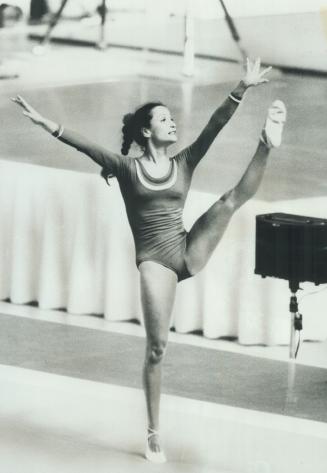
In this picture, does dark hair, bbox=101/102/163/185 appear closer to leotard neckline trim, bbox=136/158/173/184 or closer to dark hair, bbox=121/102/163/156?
dark hair, bbox=121/102/163/156

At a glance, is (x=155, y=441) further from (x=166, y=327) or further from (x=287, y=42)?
(x=287, y=42)

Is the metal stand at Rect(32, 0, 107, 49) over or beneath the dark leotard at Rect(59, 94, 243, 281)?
over

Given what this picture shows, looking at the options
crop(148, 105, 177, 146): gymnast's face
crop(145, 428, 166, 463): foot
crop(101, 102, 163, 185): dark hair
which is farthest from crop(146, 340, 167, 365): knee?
crop(148, 105, 177, 146): gymnast's face

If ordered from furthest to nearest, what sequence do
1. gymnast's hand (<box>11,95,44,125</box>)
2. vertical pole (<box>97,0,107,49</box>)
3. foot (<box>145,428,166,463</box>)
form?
vertical pole (<box>97,0,107,49</box>)
gymnast's hand (<box>11,95,44,125</box>)
foot (<box>145,428,166,463</box>)

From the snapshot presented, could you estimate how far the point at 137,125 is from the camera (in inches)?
183

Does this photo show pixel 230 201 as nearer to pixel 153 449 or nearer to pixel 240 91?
pixel 240 91

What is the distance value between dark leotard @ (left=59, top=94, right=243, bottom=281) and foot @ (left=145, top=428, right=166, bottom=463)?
745 millimetres

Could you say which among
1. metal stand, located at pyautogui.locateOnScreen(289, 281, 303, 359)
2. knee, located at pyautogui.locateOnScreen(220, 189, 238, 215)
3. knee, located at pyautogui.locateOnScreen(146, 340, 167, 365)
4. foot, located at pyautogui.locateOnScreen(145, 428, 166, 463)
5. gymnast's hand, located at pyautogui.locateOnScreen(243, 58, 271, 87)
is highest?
gymnast's hand, located at pyautogui.locateOnScreen(243, 58, 271, 87)

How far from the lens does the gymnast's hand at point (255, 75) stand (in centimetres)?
450

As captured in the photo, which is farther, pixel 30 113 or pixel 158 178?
pixel 30 113

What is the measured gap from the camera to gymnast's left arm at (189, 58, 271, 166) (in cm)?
450

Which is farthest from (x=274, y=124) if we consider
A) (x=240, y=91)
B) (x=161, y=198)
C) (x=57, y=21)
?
(x=57, y=21)

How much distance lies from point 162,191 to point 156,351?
76 cm

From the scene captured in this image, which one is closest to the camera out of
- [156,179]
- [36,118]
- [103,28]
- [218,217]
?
[156,179]
